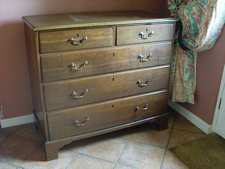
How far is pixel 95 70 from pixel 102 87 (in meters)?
0.15

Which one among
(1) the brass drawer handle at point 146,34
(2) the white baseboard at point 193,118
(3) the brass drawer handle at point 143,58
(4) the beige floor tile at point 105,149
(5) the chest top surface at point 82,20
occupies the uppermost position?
(5) the chest top surface at point 82,20

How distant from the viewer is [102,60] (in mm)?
1702

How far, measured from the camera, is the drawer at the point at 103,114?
174 centimetres

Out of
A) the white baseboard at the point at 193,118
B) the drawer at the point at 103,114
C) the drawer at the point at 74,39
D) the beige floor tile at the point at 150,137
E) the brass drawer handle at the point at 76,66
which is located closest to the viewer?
the drawer at the point at 74,39

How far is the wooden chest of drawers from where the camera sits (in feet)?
5.11

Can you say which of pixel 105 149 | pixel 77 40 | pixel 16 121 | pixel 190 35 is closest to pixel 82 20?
pixel 77 40

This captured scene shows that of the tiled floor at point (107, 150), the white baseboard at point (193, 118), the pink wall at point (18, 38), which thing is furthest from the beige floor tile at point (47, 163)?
the white baseboard at point (193, 118)

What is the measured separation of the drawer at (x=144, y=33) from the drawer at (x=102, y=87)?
24 centimetres

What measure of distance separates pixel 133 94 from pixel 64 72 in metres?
0.60

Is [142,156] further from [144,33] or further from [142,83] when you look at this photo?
[144,33]

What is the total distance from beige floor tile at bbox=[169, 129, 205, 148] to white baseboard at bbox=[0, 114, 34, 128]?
125 centimetres

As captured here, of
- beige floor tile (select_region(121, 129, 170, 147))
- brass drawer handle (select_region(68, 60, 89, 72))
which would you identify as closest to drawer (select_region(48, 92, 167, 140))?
beige floor tile (select_region(121, 129, 170, 147))

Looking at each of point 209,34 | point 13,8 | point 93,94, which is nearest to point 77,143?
point 93,94

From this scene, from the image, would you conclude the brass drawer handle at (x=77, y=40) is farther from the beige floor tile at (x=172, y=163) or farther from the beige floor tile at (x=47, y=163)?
the beige floor tile at (x=172, y=163)
